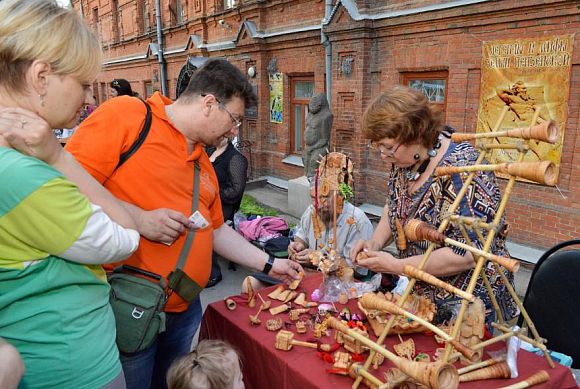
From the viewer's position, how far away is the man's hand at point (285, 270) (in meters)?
2.19

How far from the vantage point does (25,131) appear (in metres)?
0.99

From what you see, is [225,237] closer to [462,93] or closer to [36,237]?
[36,237]

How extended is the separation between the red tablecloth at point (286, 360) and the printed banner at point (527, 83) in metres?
3.27

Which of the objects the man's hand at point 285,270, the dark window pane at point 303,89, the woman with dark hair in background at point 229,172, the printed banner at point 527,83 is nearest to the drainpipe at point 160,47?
the dark window pane at point 303,89

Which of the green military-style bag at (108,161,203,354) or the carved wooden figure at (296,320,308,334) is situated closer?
the green military-style bag at (108,161,203,354)

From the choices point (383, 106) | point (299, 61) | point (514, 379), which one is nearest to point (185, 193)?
point (383, 106)

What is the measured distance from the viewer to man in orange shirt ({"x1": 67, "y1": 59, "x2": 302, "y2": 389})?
157cm

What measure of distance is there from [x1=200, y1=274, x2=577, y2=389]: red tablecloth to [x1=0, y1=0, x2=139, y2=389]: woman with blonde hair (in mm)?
690

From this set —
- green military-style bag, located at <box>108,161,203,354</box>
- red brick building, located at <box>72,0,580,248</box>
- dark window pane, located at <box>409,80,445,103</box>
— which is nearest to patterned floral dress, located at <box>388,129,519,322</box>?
green military-style bag, located at <box>108,161,203,354</box>

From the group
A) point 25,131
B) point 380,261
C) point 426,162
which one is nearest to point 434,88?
point 426,162

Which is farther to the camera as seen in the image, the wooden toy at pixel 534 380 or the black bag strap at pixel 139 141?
the black bag strap at pixel 139 141

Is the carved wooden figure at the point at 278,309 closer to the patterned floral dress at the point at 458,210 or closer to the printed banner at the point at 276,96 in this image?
the patterned floral dress at the point at 458,210

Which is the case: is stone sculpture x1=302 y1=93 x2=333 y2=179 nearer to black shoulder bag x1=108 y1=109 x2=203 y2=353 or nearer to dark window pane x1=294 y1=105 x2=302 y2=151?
dark window pane x1=294 y1=105 x2=302 y2=151

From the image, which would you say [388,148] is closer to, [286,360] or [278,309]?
[278,309]
